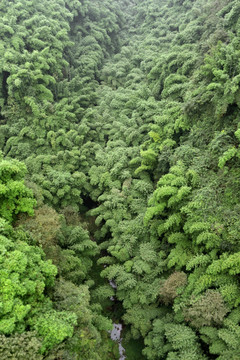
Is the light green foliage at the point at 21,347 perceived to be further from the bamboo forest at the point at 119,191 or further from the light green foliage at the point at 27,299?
the light green foliage at the point at 27,299

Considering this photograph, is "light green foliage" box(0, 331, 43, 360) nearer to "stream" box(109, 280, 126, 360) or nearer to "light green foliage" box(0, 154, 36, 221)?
"light green foliage" box(0, 154, 36, 221)

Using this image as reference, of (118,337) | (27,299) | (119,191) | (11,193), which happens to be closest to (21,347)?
(27,299)

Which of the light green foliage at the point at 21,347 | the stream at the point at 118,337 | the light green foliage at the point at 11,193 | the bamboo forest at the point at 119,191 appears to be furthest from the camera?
the stream at the point at 118,337

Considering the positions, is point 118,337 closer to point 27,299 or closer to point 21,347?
point 27,299

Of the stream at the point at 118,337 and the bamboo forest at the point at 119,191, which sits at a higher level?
the bamboo forest at the point at 119,191

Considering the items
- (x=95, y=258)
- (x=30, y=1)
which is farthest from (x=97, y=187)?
(x=30, y=1)

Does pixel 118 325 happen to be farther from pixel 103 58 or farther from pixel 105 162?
pixel 103 58

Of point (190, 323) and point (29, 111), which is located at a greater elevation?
point (29, 111)

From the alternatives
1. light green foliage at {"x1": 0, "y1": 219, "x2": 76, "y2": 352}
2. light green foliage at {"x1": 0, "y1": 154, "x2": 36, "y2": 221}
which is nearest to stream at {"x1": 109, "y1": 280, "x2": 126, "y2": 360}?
light green foliage at {"x1": 0, "y1": 219, "x2": 76, "y2": 352}

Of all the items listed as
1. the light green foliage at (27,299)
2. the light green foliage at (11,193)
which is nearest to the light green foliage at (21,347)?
the light green foliage at (27,299)
